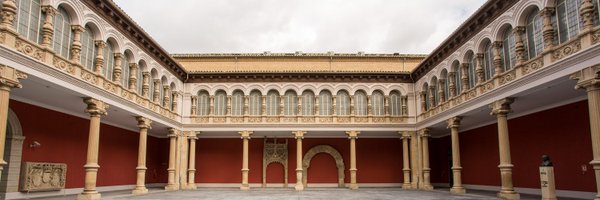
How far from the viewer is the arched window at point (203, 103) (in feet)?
94.5

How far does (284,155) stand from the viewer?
30.5m

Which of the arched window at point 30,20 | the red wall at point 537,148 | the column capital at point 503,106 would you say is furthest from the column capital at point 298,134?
the arched window at point 30,20

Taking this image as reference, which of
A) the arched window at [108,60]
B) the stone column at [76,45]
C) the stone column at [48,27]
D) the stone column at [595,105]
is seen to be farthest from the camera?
the arched window at [108,60]

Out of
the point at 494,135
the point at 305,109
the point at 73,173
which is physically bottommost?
the point at 73,173

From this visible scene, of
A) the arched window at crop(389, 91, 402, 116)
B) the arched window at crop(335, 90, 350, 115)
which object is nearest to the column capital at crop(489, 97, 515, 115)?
the arched window at crop(389, 91, 402, 116)

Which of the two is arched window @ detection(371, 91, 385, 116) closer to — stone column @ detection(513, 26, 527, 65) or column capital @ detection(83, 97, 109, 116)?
stone column @ detection(513, 26, 527, 65)

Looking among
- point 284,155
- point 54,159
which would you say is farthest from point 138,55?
point 284,155

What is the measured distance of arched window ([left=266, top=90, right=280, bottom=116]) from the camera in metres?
28.8

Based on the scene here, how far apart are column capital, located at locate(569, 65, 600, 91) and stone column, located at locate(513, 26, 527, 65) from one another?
3172 millimetres

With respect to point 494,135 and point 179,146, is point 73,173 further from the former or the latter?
point 494,135

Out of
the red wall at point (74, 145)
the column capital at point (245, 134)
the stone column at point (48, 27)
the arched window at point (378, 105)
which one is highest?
the stone column at point (48, 27)

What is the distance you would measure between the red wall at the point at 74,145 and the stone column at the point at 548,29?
19.3 metres

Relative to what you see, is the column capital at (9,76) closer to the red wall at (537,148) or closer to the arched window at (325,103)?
the arched window at (325,103)

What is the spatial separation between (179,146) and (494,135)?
18281 mm
